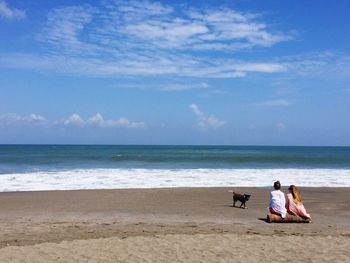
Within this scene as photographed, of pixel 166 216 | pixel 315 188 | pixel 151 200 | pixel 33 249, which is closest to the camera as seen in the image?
pixel 33 249

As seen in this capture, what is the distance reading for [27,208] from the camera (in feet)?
44.5

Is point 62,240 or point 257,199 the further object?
point 257,199

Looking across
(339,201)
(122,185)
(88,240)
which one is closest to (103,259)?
(88,240)

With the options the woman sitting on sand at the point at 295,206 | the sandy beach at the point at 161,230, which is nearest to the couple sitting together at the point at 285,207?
the woman sitting on sand at the point at 295,206

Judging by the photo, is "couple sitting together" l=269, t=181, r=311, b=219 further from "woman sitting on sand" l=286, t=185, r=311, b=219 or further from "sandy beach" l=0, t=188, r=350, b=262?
"sandy beach" l=0, t=188, r=350, b=262

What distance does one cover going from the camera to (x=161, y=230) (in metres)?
10.1

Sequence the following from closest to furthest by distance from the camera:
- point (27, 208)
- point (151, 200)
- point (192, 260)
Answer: point (192, 260)
point (27, 208)
point (151, 200)

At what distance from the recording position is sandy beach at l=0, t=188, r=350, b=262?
7.82 metres

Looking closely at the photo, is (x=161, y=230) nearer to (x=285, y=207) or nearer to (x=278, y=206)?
(x=278, y=206)

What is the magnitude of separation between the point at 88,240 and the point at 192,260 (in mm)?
2566

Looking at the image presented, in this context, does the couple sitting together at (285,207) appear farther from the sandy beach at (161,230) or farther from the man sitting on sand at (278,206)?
the sandy beach at (161,230)

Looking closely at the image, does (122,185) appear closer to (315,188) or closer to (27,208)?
(27,208)

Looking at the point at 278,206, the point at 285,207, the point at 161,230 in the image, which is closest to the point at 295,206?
the point at 285,207

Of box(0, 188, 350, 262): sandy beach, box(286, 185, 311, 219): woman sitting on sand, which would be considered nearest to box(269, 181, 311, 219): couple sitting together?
box(286, 185, 311, 219): woman sitting on sand
